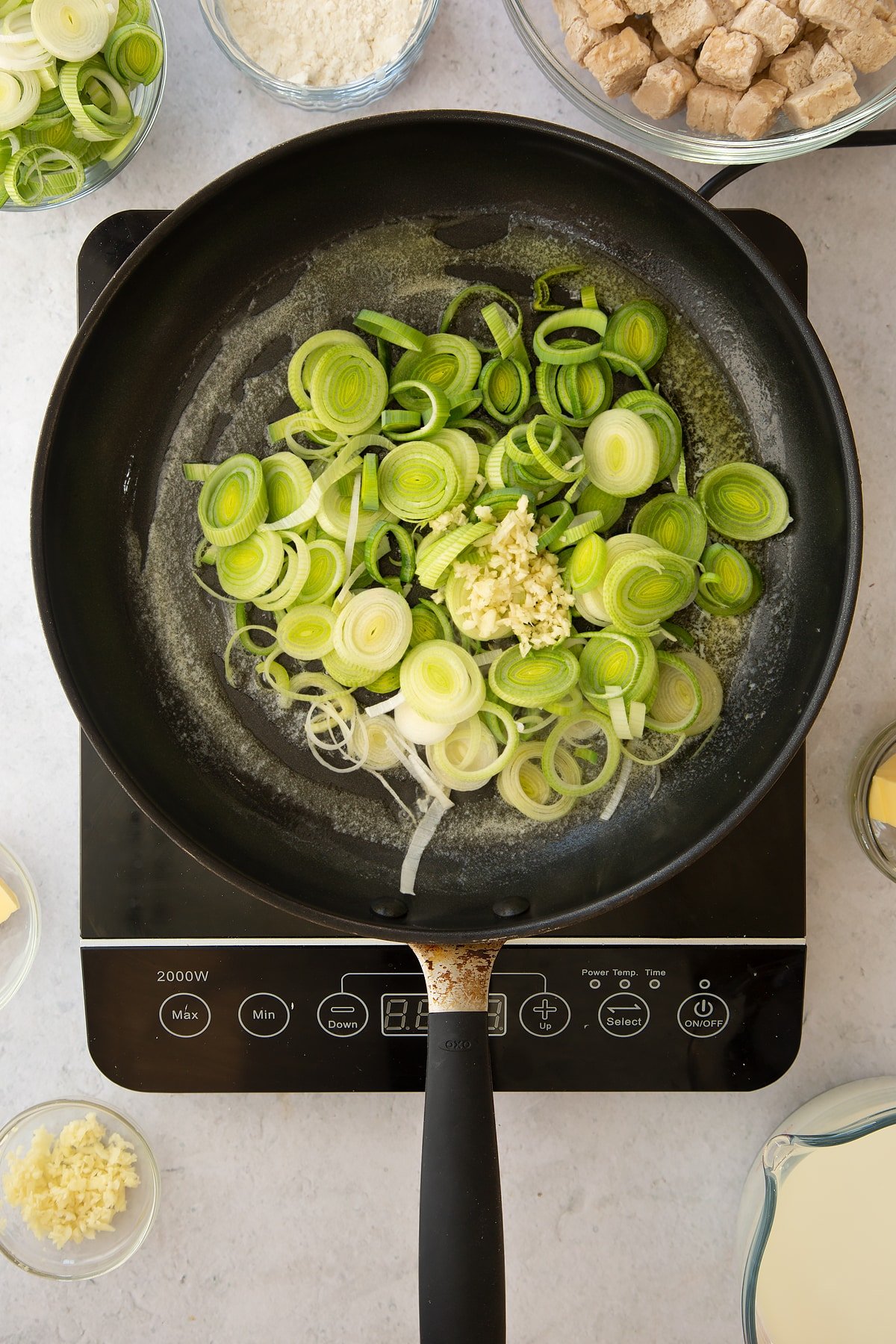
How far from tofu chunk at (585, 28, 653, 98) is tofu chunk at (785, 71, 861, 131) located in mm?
153

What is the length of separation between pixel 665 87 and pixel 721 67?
0.18ft

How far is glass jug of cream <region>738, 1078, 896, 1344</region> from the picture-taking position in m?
1.01

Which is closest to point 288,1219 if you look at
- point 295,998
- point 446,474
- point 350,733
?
point 295,998

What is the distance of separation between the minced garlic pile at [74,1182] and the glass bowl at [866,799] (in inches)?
36.4

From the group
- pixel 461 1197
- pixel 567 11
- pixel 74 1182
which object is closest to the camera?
Answer: pixel 461 1197

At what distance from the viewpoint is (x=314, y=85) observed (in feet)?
3.30

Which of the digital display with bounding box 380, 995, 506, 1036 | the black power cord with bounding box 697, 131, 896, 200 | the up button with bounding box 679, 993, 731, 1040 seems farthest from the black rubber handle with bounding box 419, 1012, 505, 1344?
the black power cord with bounding box 697, 131, 896, 200

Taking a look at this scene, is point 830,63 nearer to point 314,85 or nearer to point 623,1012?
point 314,85

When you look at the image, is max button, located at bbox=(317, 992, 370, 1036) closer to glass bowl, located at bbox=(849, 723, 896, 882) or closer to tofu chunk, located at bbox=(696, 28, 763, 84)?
glass bowl, located at bbox=(849, 723, 896, 882)

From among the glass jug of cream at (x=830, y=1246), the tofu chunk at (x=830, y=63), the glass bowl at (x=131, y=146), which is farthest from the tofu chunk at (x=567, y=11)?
the glass jug of cream at (x=830, y=1246)

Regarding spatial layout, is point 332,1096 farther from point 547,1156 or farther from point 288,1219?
point 547,1156

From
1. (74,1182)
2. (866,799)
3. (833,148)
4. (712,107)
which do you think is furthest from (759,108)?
(74,1182)

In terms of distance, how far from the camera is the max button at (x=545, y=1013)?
3.46ft

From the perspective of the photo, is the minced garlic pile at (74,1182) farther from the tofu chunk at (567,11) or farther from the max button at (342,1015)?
the tofu chunk at (567,11)
